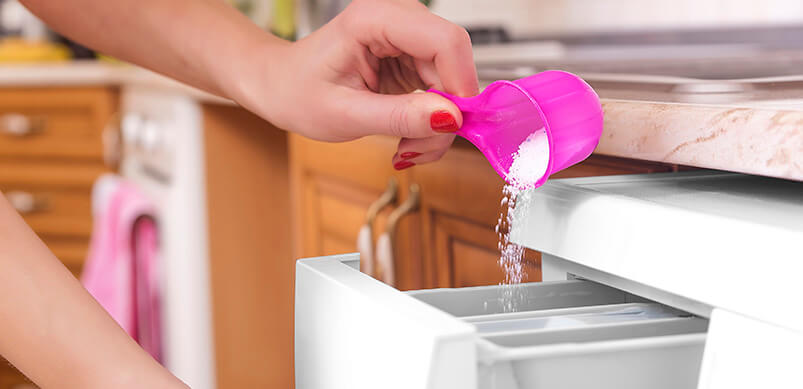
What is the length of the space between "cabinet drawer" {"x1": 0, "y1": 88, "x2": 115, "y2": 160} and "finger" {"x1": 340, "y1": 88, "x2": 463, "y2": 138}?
1.51 meters

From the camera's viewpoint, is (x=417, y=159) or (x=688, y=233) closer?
(x=688, y=233)

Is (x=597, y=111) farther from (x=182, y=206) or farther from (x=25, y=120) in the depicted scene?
(x=25, y=120)

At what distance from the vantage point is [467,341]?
1.12 ft

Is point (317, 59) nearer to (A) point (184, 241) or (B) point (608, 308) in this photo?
(B) point (608, 308)

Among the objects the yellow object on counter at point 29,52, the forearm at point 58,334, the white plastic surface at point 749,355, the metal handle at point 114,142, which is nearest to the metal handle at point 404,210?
the forearm at point 58,334

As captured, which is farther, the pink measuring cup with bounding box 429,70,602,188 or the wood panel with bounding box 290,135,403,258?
the wood panel with bounding box 290,135,403,258

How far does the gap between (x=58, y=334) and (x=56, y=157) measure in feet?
5.58

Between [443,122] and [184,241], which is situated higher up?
[443,122]

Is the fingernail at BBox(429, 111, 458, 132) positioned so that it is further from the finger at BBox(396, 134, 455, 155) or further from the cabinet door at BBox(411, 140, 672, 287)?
the cabinet door at BBox(411, 140, 672, 287)

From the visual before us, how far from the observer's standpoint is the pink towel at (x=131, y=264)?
5.02 ft

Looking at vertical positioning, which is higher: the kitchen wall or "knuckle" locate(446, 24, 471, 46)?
→ the kitchen wall

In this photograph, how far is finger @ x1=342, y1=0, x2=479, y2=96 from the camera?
0.54 metres

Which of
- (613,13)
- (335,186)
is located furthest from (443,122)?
(613,13)

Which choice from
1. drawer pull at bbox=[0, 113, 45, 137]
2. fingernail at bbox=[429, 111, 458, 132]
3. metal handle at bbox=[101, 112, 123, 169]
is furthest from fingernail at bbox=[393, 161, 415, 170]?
drawer pull at bbox=[0, 113, 45, 137]
